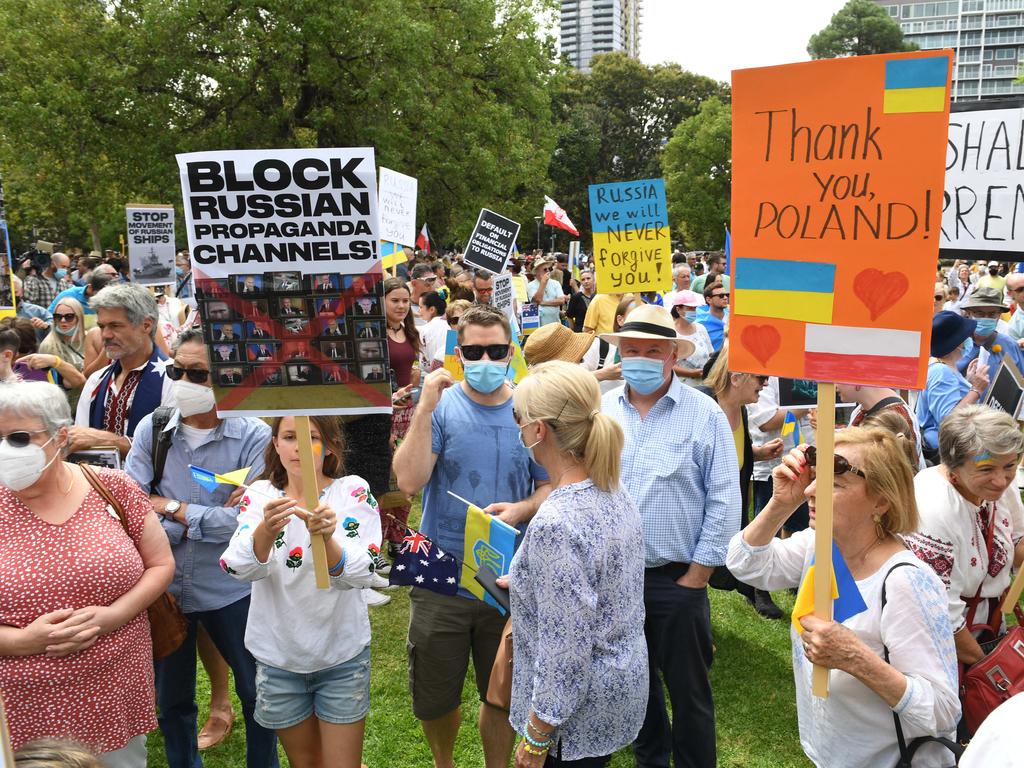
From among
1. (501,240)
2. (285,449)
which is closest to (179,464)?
(285,449)

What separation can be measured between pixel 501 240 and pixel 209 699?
611cm

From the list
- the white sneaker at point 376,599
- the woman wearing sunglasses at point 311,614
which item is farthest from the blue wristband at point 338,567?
the white sneaker at point 376,599

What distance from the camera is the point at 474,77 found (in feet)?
90.2

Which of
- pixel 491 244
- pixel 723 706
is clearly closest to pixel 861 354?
pixel 723 706

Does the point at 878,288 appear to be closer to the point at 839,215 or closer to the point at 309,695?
the point at 839,215

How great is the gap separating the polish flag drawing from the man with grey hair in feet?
10.2

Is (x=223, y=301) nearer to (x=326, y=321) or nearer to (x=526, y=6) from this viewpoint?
(x=326, y=321)

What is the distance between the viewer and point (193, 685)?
4.02 metres

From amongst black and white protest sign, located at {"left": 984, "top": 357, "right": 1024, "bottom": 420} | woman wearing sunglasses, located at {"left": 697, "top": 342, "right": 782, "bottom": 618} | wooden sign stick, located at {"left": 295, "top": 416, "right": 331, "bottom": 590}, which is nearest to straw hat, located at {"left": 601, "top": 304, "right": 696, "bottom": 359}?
woman wearing sunglasses, located at {"left": 697, "top": 342, "right": 782, "bottom": 618}

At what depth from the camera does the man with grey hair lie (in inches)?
170

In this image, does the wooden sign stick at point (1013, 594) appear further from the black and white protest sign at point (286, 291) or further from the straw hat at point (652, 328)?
the black and white protest sign at point (286, 291)

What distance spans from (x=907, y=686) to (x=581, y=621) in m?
0.92

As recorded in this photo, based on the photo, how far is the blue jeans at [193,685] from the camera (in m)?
3.89

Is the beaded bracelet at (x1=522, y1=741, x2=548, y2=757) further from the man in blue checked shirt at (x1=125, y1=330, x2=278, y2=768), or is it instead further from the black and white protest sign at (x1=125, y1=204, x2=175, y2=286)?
the black and white protest sign at (x1=125, y1=204, x2=175, y2=286)
